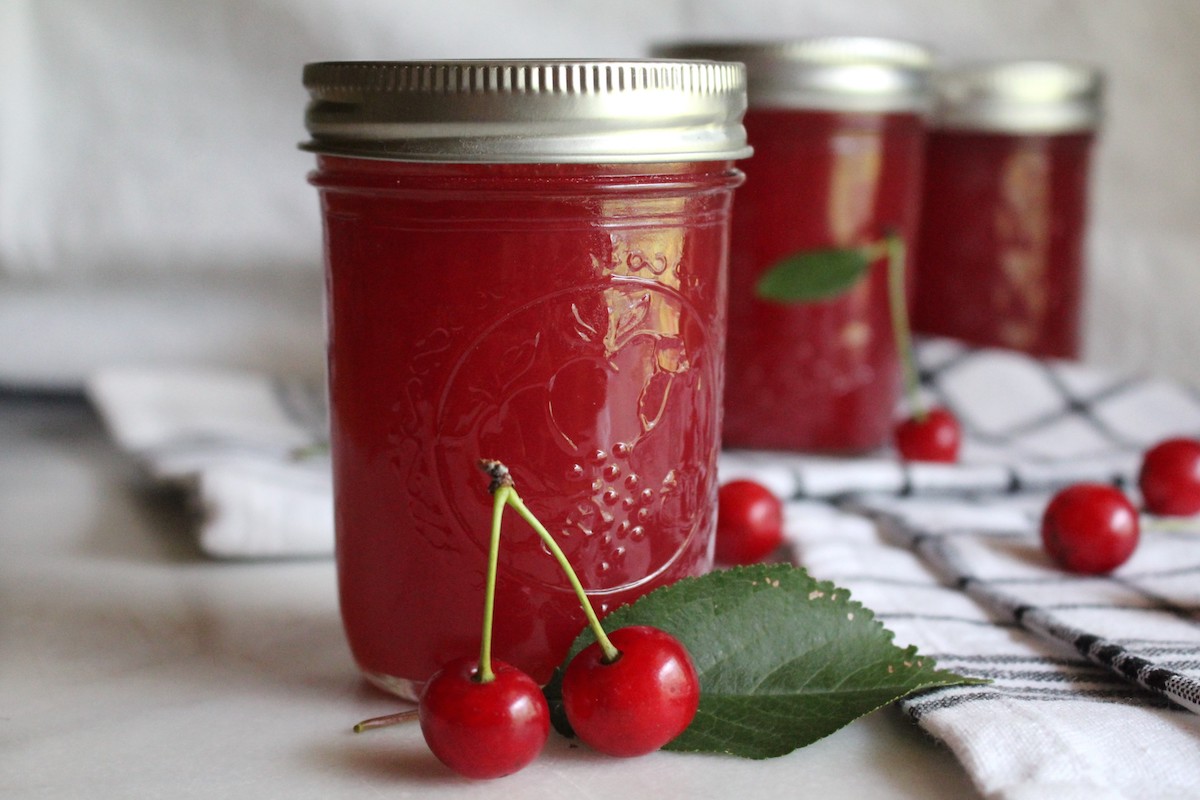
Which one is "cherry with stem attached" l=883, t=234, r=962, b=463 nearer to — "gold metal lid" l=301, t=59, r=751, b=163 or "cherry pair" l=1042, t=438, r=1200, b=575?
"cherry pair" l=1042, t=438, r=1200, b=575

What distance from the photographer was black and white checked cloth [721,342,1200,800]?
0.63 m

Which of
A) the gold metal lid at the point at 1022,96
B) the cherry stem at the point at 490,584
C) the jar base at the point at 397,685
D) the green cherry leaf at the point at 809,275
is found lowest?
the jar base at the point at 397,685

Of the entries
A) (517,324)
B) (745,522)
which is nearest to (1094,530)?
(745,522)

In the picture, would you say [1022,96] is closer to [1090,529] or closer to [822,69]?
[822,69]

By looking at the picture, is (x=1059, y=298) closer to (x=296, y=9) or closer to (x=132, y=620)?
(x=296, y=9)

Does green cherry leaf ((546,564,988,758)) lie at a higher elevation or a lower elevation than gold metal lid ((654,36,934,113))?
lower

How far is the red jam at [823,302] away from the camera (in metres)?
1.15

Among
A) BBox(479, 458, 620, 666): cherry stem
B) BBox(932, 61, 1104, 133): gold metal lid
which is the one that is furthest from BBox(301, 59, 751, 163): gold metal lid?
BBox(932, 61, 1104, 133): gold metal lid

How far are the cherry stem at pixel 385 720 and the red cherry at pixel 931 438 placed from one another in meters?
0.64

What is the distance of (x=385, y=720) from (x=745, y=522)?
35 centimetres

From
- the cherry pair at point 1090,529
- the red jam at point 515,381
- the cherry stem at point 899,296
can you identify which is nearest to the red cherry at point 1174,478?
the cherry pair at point 1090,529

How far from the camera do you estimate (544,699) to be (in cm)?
63

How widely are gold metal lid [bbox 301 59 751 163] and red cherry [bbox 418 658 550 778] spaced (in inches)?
Result: 9.8

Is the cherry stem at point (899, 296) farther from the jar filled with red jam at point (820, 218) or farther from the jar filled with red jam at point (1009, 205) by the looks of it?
the jar filled with red jam at point (1009, 205)
